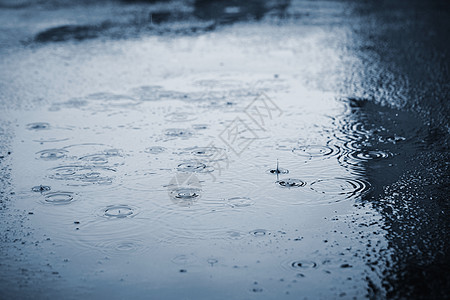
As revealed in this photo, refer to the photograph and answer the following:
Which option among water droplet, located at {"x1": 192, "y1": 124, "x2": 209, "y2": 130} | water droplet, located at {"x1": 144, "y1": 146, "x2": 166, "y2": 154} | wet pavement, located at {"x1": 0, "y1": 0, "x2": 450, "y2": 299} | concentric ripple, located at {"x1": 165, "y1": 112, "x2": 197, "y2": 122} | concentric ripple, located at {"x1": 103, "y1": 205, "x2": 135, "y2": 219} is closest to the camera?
wet pavement, located at {"x1": 0, "y1": 0, "x2": 450, "y2": 299}

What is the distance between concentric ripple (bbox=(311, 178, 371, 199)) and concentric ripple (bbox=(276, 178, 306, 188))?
73 mm

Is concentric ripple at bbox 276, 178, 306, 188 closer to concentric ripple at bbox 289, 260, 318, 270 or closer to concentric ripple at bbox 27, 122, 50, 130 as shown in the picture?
concentric ripple at bbox 289, 260, 318, 270

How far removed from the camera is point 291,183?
12.7ft

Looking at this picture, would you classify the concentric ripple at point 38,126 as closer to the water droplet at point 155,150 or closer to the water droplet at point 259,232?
the water droplet at point 155,150

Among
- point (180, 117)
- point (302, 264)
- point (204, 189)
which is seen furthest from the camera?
point (180, 117)

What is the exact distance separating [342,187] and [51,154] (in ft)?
6.61

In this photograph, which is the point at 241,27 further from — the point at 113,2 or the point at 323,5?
the point at 113,2

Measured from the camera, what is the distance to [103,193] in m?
3.76

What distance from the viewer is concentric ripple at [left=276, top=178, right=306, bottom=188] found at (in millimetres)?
3850

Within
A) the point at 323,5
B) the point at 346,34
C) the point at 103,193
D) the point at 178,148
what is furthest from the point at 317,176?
the point at 323,5

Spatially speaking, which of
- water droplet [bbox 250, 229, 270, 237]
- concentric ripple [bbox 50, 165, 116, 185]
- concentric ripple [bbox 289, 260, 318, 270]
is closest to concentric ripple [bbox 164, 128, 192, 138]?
concentric ripple [bbox 50, 165, 116, 185]

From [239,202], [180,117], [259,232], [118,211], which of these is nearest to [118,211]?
[118,211]

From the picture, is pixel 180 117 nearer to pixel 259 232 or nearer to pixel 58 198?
pixel 58 198

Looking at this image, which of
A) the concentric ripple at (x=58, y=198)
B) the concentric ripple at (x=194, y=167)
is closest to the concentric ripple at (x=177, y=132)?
the concentric ripple at (x=194, y=167)
